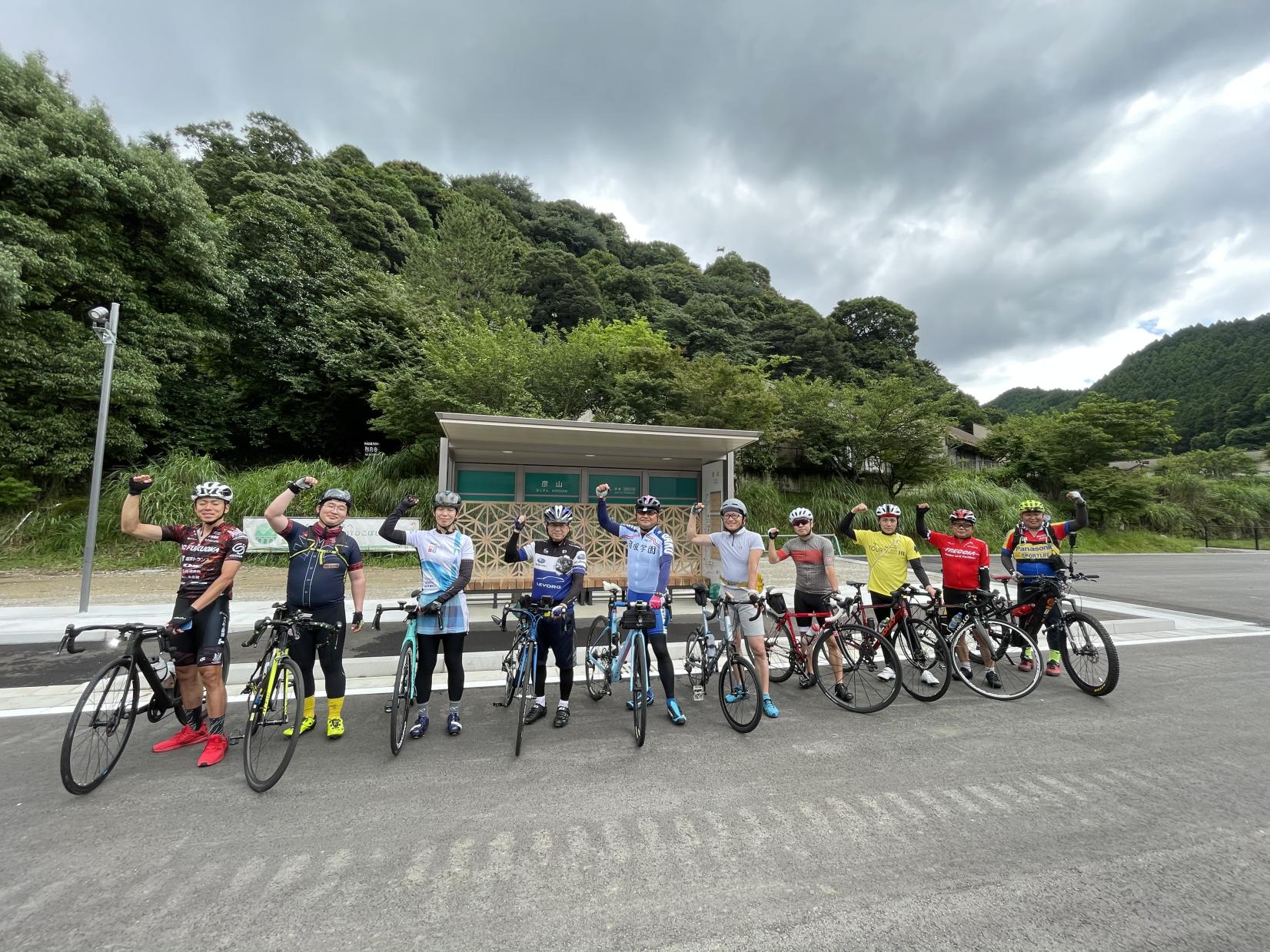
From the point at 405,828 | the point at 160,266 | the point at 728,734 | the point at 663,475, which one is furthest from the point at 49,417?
the point at 728,734

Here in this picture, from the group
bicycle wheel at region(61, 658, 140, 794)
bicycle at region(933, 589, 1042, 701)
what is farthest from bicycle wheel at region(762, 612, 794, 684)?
bicycle wheel at region(61, 658, 140, 794)

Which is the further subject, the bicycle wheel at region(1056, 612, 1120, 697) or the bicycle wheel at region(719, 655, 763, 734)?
the bicycle wheel at region(1056, 612, 1120, 697)

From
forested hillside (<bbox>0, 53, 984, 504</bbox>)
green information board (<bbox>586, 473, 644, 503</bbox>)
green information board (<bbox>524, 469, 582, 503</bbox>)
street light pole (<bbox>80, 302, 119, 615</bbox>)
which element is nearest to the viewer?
street light pole (<bbox>80, 302, 119, 615</bbox>)

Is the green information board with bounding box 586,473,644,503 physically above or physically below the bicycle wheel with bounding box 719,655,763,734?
above

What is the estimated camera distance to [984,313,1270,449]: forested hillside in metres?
50.4

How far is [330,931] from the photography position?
1949 millimetres

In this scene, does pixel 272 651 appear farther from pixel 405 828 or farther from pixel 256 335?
pixel 256 335

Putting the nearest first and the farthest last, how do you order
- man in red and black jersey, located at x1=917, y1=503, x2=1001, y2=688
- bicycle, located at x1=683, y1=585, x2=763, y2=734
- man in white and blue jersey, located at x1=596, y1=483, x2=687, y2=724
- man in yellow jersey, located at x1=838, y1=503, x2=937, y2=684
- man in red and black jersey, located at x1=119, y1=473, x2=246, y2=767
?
man in red and black jersey, located at x1=119, y1=473, x2=246, y2=767
bicycle, located at x1=683, y1=585, x2=763, y2=734
man in white and blue jersey, located at x1=596, y1=483, x2=687, y2=724
man in yellow jersey, located at x1=838, y1=503, x2=937, y2=684
man in red and black jersey, located at x1=917, y1=503, x2=1001, y2=688

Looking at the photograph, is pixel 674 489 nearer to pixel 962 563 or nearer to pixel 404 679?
pixel 962 563

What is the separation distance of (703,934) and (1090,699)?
4.71 m

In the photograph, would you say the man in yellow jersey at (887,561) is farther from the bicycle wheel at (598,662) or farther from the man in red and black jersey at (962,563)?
the bicycle wheel at (598,662)

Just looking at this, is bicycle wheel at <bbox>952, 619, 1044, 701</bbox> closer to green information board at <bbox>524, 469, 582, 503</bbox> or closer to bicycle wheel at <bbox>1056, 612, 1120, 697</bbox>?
bicycle wheel at <bbox>1056, 612, 1120, 697</bbox>

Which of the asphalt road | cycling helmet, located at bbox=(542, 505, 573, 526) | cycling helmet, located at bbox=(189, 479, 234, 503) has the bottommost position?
the asphalt road

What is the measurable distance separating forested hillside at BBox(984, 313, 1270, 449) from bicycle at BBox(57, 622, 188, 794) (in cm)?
5839
